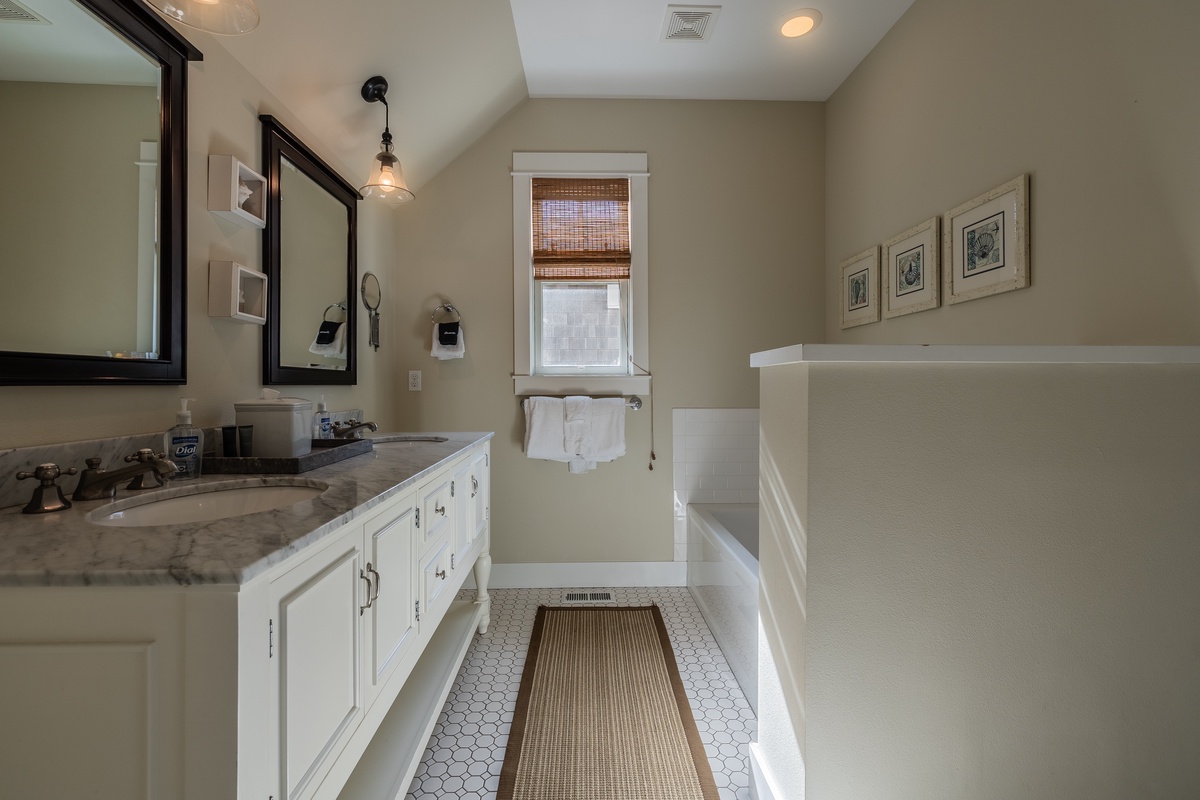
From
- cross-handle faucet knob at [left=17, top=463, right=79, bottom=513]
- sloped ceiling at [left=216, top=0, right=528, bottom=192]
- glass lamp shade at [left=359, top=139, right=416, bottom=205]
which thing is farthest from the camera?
glass lamp shade at [left=359, top=139, right=416, bottom=205]

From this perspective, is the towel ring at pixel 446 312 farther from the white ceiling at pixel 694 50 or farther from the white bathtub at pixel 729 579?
the white bathtub at pixel 729 579

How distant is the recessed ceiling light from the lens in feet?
7.01

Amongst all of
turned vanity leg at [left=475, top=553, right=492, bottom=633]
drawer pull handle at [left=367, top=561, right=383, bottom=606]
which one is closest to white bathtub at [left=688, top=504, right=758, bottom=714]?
turned vanity leg at [left=475, top=553, right=492, bottom=633]

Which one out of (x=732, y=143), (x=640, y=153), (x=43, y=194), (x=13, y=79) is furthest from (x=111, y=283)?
(x=732, y=143)

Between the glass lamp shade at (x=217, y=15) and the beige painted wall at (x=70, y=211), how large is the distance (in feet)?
0.86

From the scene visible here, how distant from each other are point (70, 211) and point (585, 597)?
2326mm

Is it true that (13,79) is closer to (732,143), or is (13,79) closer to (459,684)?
(459,684)

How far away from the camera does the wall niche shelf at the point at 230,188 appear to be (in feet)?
4.48

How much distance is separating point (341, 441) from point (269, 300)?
0.50m

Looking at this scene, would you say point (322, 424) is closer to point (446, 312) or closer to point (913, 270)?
point (446, 312)

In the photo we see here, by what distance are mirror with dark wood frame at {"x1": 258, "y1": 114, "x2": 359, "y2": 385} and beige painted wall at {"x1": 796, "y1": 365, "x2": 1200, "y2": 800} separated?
1.62 meters

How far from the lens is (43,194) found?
0.95 m

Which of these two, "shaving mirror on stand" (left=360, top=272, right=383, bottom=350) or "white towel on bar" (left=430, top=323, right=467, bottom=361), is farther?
"white towel on bar" (left=430, top=323, right=467, bottom=361)

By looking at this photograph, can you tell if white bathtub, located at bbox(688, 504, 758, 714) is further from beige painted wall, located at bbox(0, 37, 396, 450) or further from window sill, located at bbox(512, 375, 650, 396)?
beige painted wall, located at bbox(0, 37, 396, 450)
